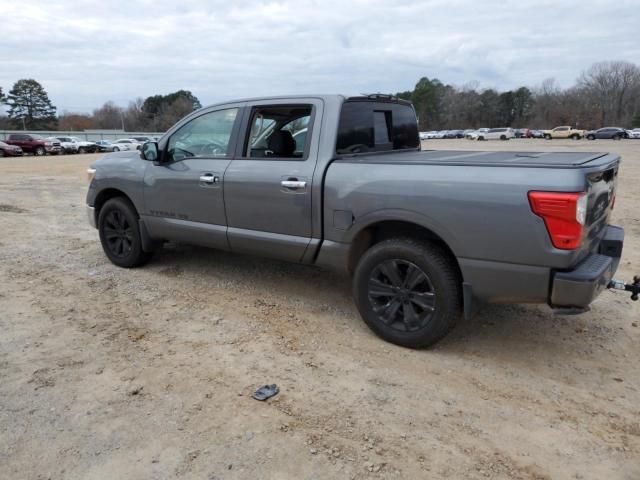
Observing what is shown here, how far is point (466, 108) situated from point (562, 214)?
112 metres

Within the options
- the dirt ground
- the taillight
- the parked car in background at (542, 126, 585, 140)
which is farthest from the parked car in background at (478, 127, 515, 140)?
the taillight

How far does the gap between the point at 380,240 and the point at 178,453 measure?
2195mm

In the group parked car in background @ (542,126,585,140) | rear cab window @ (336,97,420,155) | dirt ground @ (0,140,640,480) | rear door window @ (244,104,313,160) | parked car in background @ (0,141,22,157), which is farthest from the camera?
parked car in background @ (542,126,585,140)

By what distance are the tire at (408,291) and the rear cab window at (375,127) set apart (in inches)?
42.0

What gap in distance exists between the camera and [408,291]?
Answer: 3.66 metres

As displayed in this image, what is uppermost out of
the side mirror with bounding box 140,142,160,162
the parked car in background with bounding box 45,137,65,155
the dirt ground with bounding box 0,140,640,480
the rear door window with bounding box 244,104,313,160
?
the rear door window with bounding box 244,104,313,160

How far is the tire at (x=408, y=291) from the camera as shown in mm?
3500

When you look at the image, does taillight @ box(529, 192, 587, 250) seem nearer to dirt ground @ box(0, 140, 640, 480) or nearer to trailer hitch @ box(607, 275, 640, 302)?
trailer hitch @ box(607, 275, 640, 302)

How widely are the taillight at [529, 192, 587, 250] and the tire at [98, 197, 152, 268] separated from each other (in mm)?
4241

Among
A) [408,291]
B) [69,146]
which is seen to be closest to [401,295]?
[408,291]

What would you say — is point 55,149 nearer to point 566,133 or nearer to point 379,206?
point 379,206

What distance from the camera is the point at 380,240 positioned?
13.2 ft

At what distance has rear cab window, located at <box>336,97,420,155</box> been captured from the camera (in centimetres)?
432

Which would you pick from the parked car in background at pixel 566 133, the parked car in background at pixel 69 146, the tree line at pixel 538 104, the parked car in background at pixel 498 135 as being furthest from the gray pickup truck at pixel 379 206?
the tree line at pixel 538 104
